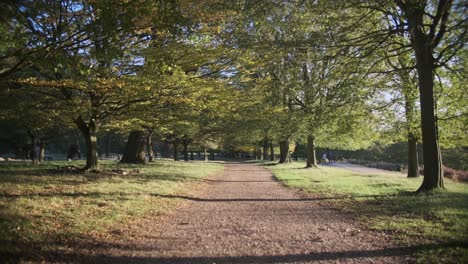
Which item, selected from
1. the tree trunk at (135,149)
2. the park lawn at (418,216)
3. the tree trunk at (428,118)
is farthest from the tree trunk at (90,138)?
the tree trunk at (428,118)

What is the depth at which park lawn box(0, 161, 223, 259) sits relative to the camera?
596cm

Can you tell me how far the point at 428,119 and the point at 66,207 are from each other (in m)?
10.5

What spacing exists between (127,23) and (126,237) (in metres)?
3.84

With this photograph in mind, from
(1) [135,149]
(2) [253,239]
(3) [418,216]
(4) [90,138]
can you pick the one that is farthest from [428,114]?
(1) [135,149]

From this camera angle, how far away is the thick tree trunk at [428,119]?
11.3m

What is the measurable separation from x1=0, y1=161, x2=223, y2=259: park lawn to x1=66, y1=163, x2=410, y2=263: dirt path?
0.80 m

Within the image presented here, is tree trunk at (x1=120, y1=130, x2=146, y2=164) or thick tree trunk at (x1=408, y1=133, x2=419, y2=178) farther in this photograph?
tree trunk at (x1=120, y1=130, x2=146, y2=164)

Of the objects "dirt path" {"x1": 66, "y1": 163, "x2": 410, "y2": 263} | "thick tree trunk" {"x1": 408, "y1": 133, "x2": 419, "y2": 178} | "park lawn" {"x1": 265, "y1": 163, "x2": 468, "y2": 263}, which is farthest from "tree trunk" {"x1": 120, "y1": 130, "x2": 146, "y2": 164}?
"thick tree trunk" {"x1": 408, "y1": 133, "x2": 419, "y2": 178}

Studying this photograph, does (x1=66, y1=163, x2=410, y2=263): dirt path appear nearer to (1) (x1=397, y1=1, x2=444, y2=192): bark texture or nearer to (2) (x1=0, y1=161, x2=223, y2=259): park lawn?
(2) (x1=0, y1=161, x2=223, y2=259): park lawn

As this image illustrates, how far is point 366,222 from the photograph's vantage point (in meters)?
7.92

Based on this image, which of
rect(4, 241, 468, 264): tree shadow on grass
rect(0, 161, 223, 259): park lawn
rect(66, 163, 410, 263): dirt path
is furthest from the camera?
rect(0, 161, 223, 259): park lawn

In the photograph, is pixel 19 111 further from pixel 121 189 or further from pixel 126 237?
pixel 126 237

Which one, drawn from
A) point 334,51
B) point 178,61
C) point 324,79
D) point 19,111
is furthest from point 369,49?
point 19,111

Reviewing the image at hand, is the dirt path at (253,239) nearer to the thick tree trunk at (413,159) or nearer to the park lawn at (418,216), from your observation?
the park lawn at (418,216)
